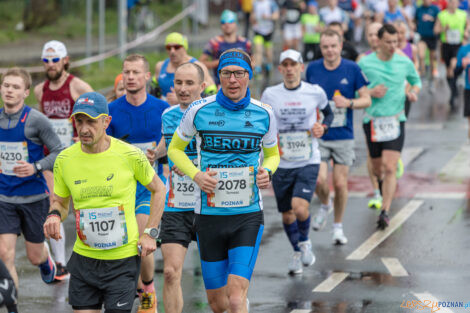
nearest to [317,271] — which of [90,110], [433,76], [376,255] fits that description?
[376,255]

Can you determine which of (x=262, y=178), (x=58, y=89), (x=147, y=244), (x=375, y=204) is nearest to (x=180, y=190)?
(x=262, y=178)

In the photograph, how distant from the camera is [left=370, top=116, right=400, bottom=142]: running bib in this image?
1193 centimetres

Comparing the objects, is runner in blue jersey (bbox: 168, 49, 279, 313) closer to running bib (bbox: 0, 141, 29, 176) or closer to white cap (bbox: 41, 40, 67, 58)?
running bib (bbox: 0, 141, 29, 176)

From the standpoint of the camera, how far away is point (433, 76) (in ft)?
86.8

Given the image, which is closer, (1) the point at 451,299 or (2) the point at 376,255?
(1) the point at 451,299

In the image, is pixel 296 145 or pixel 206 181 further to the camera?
pixel 296 145

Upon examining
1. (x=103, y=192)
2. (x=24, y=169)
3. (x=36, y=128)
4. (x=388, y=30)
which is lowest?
(x=24, y=169)

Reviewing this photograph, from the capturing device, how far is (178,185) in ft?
27.3

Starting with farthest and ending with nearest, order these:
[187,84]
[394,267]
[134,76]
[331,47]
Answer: [331,47]
[394,267]
[134,76]
[187,84]

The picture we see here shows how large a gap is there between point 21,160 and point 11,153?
12 centimetres

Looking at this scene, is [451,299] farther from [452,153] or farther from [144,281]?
[452,153]

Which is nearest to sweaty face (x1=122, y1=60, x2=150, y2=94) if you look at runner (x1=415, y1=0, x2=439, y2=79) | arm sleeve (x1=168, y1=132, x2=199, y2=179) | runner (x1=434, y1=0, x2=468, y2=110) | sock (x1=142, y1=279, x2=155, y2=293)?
arm sleeve (x1=168, y1=132, x2=199, y2=179)

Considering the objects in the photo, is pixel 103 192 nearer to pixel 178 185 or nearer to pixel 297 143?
pixel 178 185

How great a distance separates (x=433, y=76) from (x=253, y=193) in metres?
19.9
